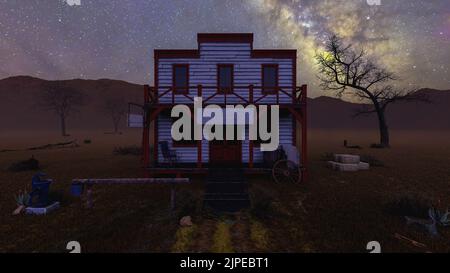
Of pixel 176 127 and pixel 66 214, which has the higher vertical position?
pixel 176 127

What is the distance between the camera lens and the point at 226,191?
8.70 meters

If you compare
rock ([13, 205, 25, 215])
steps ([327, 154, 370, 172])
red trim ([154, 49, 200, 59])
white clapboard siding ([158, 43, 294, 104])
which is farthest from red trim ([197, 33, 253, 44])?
rock ([13, 205, 25, 215])

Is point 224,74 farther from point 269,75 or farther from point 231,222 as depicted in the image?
point 231,222

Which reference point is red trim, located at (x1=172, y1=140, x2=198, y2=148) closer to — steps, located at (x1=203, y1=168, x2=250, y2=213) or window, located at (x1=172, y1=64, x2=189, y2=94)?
steps, located at (x1=203, y1=168, x2=250, y2=213)

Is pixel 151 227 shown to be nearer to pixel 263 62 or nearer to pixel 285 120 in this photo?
pixel 285 120

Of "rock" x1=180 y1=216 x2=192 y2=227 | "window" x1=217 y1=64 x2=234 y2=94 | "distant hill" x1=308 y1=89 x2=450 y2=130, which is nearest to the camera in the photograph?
"rock" x1=180 y1=216 x2=192 y2=227

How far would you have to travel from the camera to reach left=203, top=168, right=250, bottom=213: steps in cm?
770

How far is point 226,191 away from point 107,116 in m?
103

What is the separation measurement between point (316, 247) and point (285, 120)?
27.4 feet

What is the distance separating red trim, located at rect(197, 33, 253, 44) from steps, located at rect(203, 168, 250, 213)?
23.9 feet

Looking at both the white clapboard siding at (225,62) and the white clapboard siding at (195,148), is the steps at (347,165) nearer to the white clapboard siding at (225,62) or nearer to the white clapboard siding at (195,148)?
the white clapboard siding at (195,148)

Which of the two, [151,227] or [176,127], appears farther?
[176,127]

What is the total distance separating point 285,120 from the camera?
41.9ft
